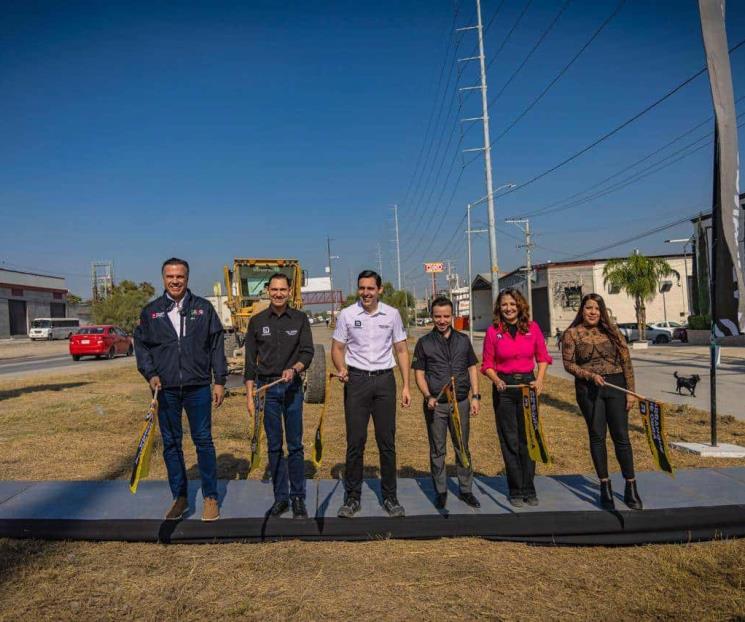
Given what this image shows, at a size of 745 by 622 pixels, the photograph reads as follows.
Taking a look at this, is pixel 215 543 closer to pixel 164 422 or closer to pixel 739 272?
pixel 164 422

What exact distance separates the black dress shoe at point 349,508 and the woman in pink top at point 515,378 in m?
1.33

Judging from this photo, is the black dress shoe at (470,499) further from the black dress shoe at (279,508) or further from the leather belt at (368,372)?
the black dress shoe at (279,508)

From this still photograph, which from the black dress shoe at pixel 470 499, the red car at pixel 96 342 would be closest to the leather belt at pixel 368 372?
the black dress shoe at pixel 470 499

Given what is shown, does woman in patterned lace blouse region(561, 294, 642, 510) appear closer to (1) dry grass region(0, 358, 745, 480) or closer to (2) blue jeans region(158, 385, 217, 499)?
(1) dry grass region(0, 358, 745, 480)

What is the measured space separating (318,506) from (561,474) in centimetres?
280

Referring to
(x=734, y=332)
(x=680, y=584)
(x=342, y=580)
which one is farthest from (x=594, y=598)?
(x=734, y=332)

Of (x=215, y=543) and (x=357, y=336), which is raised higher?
(x=357, y=336)

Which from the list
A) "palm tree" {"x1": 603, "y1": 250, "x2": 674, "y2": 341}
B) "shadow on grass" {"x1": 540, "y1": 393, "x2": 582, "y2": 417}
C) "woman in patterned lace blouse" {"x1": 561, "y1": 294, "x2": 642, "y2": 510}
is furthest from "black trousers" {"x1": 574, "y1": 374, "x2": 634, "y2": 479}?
"palm tree" {"x1": 603, "y1": 250, "x2": 674, "y2": 341}

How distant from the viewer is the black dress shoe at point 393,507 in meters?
4.92

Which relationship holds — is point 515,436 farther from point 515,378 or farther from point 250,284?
point 250,284

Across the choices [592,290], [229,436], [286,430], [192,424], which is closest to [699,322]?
[592,290]

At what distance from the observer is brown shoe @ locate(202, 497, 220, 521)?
486cm

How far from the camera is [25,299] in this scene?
215 feet

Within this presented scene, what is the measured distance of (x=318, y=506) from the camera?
5258 millimetres
